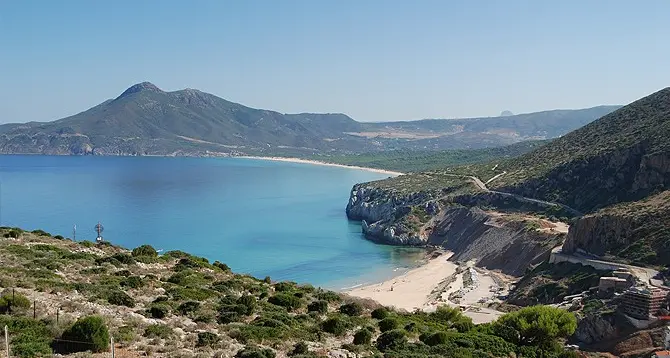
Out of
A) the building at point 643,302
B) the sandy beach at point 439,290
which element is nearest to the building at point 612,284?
the building at point 643,302

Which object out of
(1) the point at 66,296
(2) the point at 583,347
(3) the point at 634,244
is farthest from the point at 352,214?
(1) the point at 66,296

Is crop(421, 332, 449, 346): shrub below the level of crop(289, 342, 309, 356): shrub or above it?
below

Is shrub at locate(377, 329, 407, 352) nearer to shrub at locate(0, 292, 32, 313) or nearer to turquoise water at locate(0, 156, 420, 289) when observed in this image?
shrub at locate(0, 292, 32, 313)

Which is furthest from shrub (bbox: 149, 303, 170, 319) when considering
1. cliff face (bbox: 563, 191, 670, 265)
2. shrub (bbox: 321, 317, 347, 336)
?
cliff face (bbox: 563, 191, 670, 265)

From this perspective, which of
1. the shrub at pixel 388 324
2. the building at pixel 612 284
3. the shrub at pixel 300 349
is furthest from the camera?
the building at pixel 612 284

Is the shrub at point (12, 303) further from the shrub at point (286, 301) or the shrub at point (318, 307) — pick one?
the shrub at point (318, 307)

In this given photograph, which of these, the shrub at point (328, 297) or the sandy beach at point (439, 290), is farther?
the sandy beach at point (439, 290)

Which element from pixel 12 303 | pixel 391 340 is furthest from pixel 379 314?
pixel 12 303
